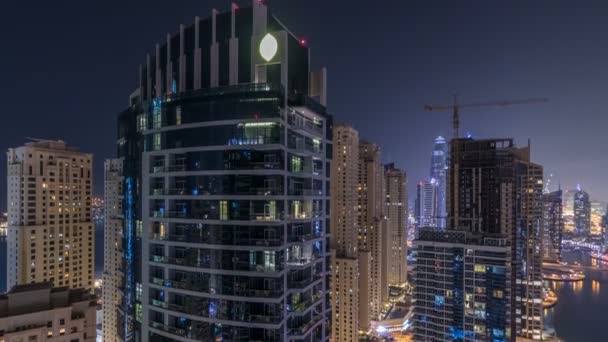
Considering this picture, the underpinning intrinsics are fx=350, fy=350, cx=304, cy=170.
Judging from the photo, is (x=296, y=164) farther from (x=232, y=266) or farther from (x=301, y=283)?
(x=301, y=283)

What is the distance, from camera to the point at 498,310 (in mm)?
47906

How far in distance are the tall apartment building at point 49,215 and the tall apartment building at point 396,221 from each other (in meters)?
80.1

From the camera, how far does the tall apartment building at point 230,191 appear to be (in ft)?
57.6

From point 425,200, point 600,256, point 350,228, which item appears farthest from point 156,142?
point 600,256

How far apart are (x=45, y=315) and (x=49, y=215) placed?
3696cm

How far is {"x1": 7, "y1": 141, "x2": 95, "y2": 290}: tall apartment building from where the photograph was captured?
5138 centimetres

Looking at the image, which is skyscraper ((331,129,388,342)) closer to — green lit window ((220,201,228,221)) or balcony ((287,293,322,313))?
balcony ((287,293,322,313))

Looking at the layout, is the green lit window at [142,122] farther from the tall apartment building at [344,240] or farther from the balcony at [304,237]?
the tall apartment building at [344,240]

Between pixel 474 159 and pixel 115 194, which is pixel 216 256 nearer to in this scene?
pixel 115 194

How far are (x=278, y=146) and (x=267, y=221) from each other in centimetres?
376

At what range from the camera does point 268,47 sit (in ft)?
59.3

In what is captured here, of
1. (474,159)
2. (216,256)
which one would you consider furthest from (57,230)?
(474,159)

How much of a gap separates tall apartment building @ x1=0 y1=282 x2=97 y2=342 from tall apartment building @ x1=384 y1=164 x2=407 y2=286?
9194 centimetres

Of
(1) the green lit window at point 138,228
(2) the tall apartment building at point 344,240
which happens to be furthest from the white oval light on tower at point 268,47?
(2) the tall apartment building at point 344,240
